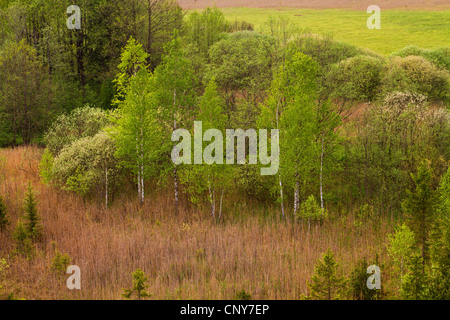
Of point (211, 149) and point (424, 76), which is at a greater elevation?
point (424, 76)

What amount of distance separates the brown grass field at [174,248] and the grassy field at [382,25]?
48.0m

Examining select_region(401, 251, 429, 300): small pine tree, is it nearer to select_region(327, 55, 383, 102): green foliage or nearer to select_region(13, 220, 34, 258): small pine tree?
select_region(13, 220, 34, 258): small pine tree

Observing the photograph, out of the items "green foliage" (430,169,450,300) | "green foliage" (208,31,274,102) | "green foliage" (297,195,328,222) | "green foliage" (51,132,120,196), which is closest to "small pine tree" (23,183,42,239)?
"green foliage" (51,132,120,196)

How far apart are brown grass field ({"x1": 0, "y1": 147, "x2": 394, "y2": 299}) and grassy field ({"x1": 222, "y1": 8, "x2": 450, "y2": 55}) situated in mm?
47987

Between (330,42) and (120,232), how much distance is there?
29341 millimetres

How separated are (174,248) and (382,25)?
86.3 metres

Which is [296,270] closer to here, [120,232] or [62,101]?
[120,232]

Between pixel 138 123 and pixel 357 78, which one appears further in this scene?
pixel 357 78

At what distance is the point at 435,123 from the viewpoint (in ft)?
87.7

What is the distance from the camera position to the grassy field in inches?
2847

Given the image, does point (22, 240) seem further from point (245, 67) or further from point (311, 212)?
point (245, 67)

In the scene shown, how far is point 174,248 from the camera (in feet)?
67.7

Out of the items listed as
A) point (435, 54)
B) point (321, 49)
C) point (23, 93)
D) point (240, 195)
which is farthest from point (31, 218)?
point (435, 54)
